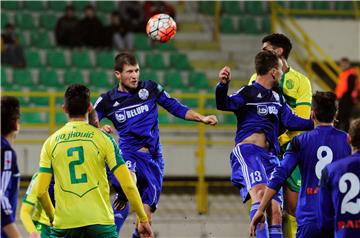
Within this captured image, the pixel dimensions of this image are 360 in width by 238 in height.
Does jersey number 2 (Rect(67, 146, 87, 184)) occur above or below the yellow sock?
above

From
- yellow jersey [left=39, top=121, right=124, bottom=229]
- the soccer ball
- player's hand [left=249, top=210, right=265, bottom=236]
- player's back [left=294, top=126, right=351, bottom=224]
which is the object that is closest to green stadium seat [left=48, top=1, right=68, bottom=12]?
the soccer ball

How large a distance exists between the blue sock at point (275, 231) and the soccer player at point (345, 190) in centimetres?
208

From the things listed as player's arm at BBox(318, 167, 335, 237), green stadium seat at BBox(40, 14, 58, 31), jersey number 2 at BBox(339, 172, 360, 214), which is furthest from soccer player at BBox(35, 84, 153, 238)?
green stadium seat at BBox(40, 14, 58, 31)

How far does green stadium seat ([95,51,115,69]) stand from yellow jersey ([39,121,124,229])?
1084 cm

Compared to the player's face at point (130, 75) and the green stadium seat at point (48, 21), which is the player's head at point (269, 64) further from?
the green stadium seat at point (48, 21)

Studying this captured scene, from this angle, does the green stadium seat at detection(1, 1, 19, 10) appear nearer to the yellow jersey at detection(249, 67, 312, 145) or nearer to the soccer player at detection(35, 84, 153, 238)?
the yellow jersey at detection(249, 67, 312, 145)

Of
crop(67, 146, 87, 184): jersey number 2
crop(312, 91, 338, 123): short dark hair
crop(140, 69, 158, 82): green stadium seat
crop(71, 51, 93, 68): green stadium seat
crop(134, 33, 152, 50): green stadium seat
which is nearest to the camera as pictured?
crop(67, 146, 87, 184): jersey number 2

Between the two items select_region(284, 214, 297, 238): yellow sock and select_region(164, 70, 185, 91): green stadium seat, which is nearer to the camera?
select_region(284, 214, 297, 238): yellow sock

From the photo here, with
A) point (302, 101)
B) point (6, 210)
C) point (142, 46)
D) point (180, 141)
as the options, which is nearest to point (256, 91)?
point (302, 101)

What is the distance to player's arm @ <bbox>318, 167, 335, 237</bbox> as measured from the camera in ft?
23.1

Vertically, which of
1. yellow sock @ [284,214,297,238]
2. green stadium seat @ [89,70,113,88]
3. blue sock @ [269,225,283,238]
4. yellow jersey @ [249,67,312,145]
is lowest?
yellow sock @ [284,214,297,238]

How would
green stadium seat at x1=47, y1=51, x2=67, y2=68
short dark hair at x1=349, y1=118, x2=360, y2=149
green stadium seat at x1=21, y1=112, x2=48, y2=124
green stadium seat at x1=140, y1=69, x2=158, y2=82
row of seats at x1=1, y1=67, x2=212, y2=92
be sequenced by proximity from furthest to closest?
1. green stadium seat at x1=47, y1=51, x2=67, y2=68
2. green stadium seat at x1=140, y1=69, x2=158, y2=82
3. row of seats at x1=1, y1=67, x2=212, y2=92
4. green stadium seat at x1=21, y1=112, x2=48, y2=124
5. short dark hair at x1=349, y1=118, x2=360, y2=149

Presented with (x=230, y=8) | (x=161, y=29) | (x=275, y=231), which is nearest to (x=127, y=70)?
(x=161, y=29)

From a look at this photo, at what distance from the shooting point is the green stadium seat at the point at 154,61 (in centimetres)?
1864
